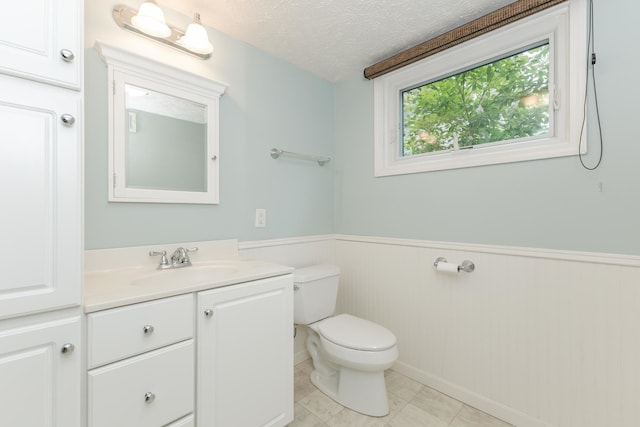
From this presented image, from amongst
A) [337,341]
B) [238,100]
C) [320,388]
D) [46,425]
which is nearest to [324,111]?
[238,100]

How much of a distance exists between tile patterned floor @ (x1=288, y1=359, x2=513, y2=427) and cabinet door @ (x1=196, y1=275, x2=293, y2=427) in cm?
25

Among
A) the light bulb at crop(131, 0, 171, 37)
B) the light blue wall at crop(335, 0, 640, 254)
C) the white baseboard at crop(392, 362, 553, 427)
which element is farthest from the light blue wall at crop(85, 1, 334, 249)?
the white baseboard at crop(392, 362, 553, 427)

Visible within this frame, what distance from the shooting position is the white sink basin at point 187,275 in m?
1.15

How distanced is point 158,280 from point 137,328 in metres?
0.26

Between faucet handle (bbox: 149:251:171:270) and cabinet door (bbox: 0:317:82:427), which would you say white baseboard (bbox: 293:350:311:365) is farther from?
cabinet door (bbox: 0:317:82:427)

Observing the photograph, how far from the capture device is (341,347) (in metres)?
1.55

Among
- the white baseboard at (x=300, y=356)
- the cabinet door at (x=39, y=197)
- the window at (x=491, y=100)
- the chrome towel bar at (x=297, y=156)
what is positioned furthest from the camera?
the white baseboard at (x=300, y=356)

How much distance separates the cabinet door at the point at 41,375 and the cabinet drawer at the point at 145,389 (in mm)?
51

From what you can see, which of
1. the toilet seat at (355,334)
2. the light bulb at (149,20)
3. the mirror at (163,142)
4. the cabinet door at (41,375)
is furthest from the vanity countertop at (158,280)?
the light bulb at (149,20)

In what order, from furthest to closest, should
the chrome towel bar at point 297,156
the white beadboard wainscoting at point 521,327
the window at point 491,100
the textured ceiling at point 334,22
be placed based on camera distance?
the chrome towel bar at point 297,156 < the textured ceiling at point 334,22 < the window at point 491,100 < the white beadboard wainscoting at point 521,327

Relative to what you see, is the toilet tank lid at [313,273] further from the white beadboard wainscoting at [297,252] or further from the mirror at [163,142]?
the mirror at [163,142]

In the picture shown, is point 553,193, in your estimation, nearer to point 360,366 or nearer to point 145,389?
point 360,366

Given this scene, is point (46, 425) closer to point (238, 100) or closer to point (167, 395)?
point (167, 395)

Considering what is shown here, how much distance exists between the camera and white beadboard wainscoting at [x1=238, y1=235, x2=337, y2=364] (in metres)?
1.84
